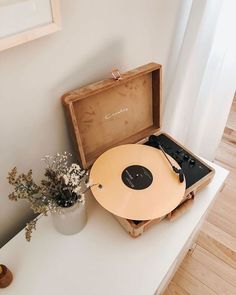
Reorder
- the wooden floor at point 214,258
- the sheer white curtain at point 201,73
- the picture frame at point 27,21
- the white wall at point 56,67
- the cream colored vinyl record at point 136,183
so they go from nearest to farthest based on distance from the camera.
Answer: the picture frame at point 27,21, the white wall at point 56,67, the cream colored vinyl record at point 136,183, the sheer white curtain at point 201,73, the wooden floor at point 214,258

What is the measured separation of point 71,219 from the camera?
721mm

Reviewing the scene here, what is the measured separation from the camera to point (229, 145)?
5.90ft

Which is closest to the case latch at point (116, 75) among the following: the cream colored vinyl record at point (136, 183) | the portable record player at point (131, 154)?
the portable record player at point (131, 154)

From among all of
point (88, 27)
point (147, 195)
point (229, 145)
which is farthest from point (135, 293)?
point (229, 145)

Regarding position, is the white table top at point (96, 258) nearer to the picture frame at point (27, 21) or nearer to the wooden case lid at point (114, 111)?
the wooden case lid at point (114, 111)

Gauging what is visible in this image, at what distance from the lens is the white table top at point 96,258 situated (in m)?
0.68

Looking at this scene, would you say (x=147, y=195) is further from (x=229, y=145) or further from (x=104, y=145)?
(x=229, y=145)

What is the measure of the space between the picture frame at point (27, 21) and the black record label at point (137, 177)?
41 centimetres

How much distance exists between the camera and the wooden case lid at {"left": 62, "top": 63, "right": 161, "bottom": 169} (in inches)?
29.2

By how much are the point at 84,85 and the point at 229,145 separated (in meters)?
1.31

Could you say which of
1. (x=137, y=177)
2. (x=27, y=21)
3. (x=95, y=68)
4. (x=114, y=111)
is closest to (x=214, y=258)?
(x=137, y=177)

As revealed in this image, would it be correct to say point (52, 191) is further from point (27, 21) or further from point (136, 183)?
point (27, 21)

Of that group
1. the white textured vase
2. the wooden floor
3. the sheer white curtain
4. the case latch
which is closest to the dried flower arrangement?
the white textured vase

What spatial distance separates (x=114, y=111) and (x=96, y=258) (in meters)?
0.42
